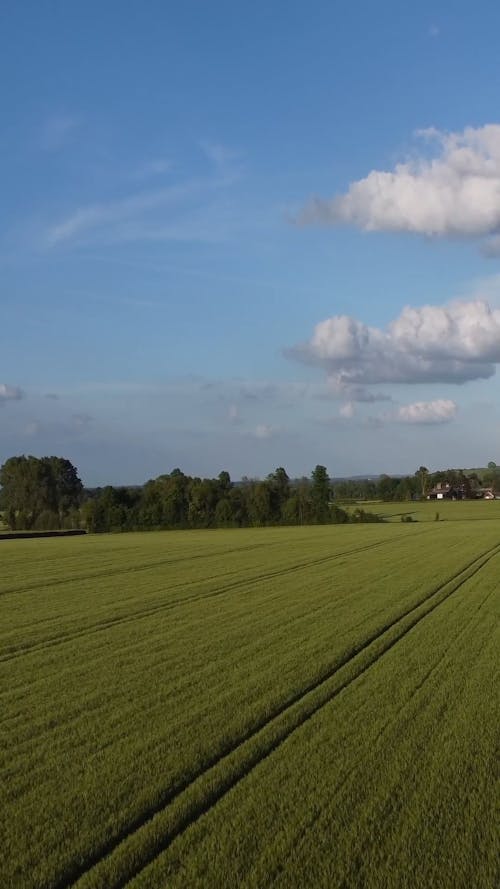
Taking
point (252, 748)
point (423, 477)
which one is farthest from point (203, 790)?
point (423, 477)

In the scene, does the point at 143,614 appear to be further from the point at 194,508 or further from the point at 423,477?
the point at 423,477

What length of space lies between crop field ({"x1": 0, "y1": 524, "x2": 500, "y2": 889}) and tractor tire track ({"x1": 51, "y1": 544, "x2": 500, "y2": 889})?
0.02 m

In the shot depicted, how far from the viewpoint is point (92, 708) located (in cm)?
1041

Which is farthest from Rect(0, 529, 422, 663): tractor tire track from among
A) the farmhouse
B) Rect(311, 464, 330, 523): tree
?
the farmhouse

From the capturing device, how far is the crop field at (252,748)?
6.14 m

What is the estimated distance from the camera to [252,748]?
8570 millimetres

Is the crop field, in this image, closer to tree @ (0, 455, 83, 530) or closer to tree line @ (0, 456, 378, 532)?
tree line @ (0, 456, 378, 532)

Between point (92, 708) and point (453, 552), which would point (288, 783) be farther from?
point (453, 552)

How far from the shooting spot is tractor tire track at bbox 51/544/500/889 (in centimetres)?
599

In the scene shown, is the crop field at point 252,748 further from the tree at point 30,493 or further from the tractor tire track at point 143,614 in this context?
the tree at point 30,493

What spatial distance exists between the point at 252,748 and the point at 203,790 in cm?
126

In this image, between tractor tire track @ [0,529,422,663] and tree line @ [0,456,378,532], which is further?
tree line @ [0,456,378,532]

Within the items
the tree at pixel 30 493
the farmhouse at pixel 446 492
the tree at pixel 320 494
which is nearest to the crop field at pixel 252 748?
the tree at pixel 320 494

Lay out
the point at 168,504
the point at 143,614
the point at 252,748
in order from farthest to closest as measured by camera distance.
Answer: the point at 168,504
the point at 143,614
the point at 252,748
